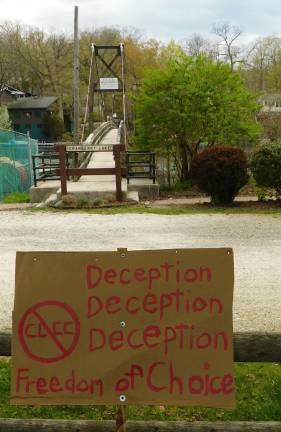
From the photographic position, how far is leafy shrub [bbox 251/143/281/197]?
1302cm

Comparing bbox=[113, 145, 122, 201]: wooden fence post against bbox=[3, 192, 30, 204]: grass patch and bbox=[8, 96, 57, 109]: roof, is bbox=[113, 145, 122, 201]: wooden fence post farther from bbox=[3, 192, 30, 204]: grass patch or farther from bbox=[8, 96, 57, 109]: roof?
bbox=[8, 96, 57, 109]: roof

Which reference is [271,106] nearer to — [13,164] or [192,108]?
[192,108]

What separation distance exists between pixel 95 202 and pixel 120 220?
7.85 ft

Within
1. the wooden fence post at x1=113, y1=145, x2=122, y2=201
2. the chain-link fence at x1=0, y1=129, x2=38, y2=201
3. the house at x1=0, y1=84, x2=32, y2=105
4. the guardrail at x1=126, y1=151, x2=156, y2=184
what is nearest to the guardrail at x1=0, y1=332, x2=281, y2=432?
the wooden fence post at x1=113, y1=145, x2=122, y2=201

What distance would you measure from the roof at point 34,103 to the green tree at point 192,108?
208 ft

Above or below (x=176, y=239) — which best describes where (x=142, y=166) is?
above

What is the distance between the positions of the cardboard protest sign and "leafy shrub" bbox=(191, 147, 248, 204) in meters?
10.7

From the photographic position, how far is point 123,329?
277 centimetres

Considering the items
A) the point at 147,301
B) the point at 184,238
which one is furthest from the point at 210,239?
the point at 147,301

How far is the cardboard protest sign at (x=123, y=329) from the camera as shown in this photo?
9.01 feet

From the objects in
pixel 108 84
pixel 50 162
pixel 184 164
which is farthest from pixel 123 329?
pixel 108 84

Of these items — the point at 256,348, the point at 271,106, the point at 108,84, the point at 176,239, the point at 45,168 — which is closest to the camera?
the point at 256,348

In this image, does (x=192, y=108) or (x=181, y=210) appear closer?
(x=181, y=210)

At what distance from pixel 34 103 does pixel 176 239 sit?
74.5 meters
